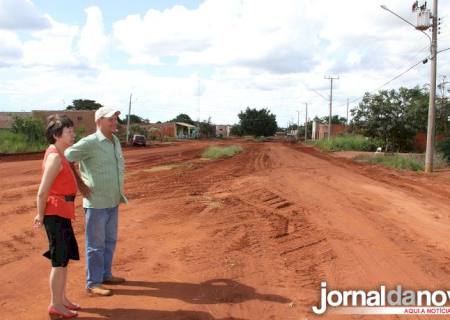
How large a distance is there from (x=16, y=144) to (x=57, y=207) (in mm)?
32257

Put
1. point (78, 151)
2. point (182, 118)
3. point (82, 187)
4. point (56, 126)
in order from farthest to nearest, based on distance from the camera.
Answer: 1. point (182, 118)
2. point (82, 187)
3. point (78, 151)
4. point (56, 126)

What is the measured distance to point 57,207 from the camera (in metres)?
4.64

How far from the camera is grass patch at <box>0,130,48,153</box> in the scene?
33.4 m

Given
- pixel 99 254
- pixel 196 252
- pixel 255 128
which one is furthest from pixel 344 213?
pixel 255 128

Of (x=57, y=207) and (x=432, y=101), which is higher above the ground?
(x=432, y=101)

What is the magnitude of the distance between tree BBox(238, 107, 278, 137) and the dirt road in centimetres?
9881

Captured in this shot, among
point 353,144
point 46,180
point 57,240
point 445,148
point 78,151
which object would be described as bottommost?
point 353,144

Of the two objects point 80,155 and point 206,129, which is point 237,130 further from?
point 80,155

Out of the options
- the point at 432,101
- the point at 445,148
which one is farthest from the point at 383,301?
the point at 445,148

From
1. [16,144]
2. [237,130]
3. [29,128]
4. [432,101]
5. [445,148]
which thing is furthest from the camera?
[237,130]

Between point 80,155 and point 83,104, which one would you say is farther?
point 83,104

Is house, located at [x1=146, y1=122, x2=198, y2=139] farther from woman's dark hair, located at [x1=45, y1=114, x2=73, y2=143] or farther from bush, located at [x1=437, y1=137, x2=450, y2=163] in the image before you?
woman's dark hair, located at [x1=45, y1=114, x2=73, y2=143]

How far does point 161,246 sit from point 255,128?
10498 cm

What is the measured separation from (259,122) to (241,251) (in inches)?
4128
